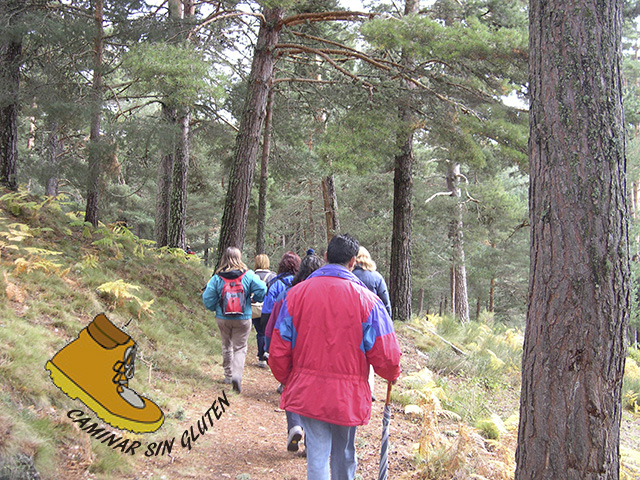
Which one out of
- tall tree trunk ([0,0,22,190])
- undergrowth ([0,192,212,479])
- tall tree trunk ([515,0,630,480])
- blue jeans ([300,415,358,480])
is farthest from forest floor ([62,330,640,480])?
tall tree trunk ([0,0,22,190])

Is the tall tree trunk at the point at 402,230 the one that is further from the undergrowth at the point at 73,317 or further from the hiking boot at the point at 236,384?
the hiking boot at the point at 236,384

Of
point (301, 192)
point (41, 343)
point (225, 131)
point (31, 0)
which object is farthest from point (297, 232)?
point (41, 343)

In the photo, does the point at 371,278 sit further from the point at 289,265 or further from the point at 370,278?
the point at 289,265

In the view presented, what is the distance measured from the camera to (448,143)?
9.29 meters

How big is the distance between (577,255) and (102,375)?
353 centimetres

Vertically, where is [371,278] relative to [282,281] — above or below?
above

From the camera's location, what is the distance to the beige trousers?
5707 millimetres

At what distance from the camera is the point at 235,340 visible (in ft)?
19.1

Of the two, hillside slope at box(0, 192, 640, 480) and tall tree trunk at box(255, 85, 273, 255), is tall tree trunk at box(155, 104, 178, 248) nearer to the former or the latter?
tall tree trunk at box(255, 85, 273, 255)

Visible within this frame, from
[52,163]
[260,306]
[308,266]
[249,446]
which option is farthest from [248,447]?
[52,163]

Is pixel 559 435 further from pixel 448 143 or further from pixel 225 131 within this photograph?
pixel 225 131

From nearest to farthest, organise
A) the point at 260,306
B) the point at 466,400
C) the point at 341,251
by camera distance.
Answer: the point at 341,251
the point at 466,400
the point at 260,306

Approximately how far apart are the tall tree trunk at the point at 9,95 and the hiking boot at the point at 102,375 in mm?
7082

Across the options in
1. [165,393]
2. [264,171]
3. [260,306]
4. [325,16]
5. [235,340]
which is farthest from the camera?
[264,171]
